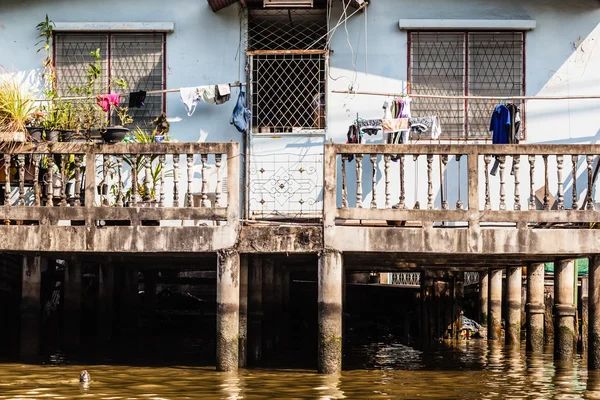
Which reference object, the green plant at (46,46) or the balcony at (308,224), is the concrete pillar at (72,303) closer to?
the green plant at (46,46)

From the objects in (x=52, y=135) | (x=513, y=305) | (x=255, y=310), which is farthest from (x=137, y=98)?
(x=513, y=305)

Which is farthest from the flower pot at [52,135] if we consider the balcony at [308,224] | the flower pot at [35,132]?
the balcony at [308,224]

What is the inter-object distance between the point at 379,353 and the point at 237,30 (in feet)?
19.5

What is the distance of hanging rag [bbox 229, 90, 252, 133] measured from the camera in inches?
631

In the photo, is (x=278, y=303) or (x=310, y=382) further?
(x=278, y=303)

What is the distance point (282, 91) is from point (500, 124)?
3.32 meters

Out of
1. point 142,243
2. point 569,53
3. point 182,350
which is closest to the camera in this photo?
point 142,243

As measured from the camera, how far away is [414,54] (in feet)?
54.1

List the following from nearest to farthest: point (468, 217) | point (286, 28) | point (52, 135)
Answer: point (468, 217)
point (52, 135)
point (286, 28)

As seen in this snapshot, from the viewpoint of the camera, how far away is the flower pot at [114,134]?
14.1m

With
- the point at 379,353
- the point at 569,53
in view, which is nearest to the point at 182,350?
the point at 379,353

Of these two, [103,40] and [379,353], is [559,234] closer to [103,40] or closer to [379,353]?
[379,353]

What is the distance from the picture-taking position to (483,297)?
944 inches

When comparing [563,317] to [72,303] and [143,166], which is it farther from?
[72,303]
